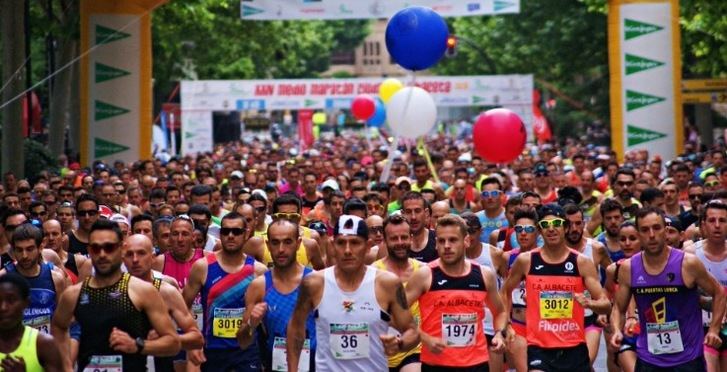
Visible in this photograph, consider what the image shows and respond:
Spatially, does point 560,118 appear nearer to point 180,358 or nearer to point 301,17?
point 301,17

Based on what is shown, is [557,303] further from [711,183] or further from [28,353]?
[711,183]

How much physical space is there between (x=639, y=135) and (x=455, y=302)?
17.8 m

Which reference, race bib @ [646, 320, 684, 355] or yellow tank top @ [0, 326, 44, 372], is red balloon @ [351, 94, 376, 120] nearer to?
race bib @ [646, 320, 684, 355]

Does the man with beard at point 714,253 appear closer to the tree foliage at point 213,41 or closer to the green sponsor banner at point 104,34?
the green sponsor banner at point 104,34

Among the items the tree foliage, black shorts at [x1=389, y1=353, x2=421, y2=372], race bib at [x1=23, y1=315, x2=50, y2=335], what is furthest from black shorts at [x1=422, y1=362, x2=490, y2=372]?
the tree foliage

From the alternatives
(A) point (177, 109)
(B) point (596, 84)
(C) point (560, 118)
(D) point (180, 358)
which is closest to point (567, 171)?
(D) point (180, 358)

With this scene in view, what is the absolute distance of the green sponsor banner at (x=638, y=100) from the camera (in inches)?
1031

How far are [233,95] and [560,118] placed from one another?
66.6 ft

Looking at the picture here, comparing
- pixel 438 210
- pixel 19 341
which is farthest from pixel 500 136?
pixel 19 341

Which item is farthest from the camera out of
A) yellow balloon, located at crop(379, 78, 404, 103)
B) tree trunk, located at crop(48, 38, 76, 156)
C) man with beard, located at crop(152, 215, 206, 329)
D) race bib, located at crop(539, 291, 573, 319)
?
tree trunk, located at crop(48, 38, 76, 156)

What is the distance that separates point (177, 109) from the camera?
52.3m

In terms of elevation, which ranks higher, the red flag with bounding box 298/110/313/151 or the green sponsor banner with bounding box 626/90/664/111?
the red flag with bounding box 298/110/313/151

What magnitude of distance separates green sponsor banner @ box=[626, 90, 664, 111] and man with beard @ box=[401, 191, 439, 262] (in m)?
14.8

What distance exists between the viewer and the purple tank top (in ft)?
31.8
